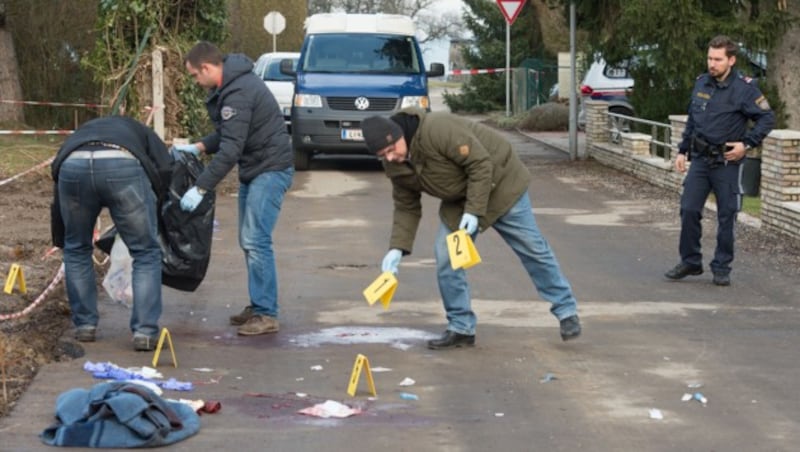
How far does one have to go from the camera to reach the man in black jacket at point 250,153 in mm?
8578

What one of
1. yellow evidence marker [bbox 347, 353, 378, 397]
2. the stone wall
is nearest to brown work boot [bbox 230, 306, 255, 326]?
yellow evidence marker [bbox 347, 353, 378, 397]

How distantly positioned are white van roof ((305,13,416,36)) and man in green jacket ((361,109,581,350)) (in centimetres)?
1394

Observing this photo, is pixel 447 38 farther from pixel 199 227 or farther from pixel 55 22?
pixel 199 227

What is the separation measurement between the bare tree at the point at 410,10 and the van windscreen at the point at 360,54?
4391 centimetres

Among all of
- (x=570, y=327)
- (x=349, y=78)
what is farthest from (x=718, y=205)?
(x=349, y=78)

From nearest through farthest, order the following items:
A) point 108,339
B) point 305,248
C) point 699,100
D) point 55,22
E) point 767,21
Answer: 1. point 108,339
2. point 699,100
3. point 305,248
4. point 767,21
5. point 55,22

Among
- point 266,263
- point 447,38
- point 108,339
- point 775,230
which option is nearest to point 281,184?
point 266,263

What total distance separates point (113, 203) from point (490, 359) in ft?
7.72

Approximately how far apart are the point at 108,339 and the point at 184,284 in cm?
65

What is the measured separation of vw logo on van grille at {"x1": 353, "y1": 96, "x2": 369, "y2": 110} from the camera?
67.6 feet

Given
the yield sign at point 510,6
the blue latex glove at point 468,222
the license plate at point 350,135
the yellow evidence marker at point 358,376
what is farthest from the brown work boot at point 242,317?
the yield sign at point 510,6

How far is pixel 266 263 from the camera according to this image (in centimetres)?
890

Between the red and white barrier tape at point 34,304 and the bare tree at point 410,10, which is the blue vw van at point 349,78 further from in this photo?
the bare tree at point 410,10

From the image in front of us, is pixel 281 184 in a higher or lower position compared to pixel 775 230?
higher
